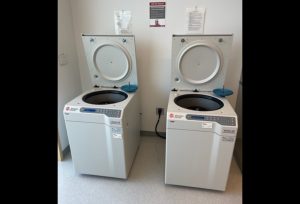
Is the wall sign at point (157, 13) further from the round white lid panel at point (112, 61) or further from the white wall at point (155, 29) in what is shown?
the round white lid panel at point (112, 61)

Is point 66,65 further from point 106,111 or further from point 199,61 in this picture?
point 199,61

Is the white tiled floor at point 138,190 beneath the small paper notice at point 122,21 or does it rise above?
beneath

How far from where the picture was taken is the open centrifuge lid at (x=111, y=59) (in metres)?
1.81

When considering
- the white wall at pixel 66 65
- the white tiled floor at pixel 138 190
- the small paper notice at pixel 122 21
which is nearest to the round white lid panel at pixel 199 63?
the small paper notice at pixel 122 21

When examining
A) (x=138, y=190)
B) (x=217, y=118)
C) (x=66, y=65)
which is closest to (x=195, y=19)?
(x=217, y=118)

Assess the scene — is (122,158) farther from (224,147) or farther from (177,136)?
(224,147)

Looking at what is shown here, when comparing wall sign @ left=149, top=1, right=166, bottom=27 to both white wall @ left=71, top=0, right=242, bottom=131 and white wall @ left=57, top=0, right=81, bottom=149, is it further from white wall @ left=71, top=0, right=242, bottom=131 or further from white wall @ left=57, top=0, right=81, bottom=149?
white wall @ left=57, top=0, right=81, bottom=149

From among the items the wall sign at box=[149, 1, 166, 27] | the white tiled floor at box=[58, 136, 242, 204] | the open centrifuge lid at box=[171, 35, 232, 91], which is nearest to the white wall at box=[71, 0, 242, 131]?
the wall sign at box=[149, 1, 166, 27]

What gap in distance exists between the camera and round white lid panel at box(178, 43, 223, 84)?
1725mm

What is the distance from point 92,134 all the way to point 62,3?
1.43m

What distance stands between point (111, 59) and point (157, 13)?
700 millimetres

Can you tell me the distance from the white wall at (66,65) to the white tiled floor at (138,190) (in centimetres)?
55

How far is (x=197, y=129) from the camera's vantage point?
142 cm

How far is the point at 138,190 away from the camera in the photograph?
67.7 inches
